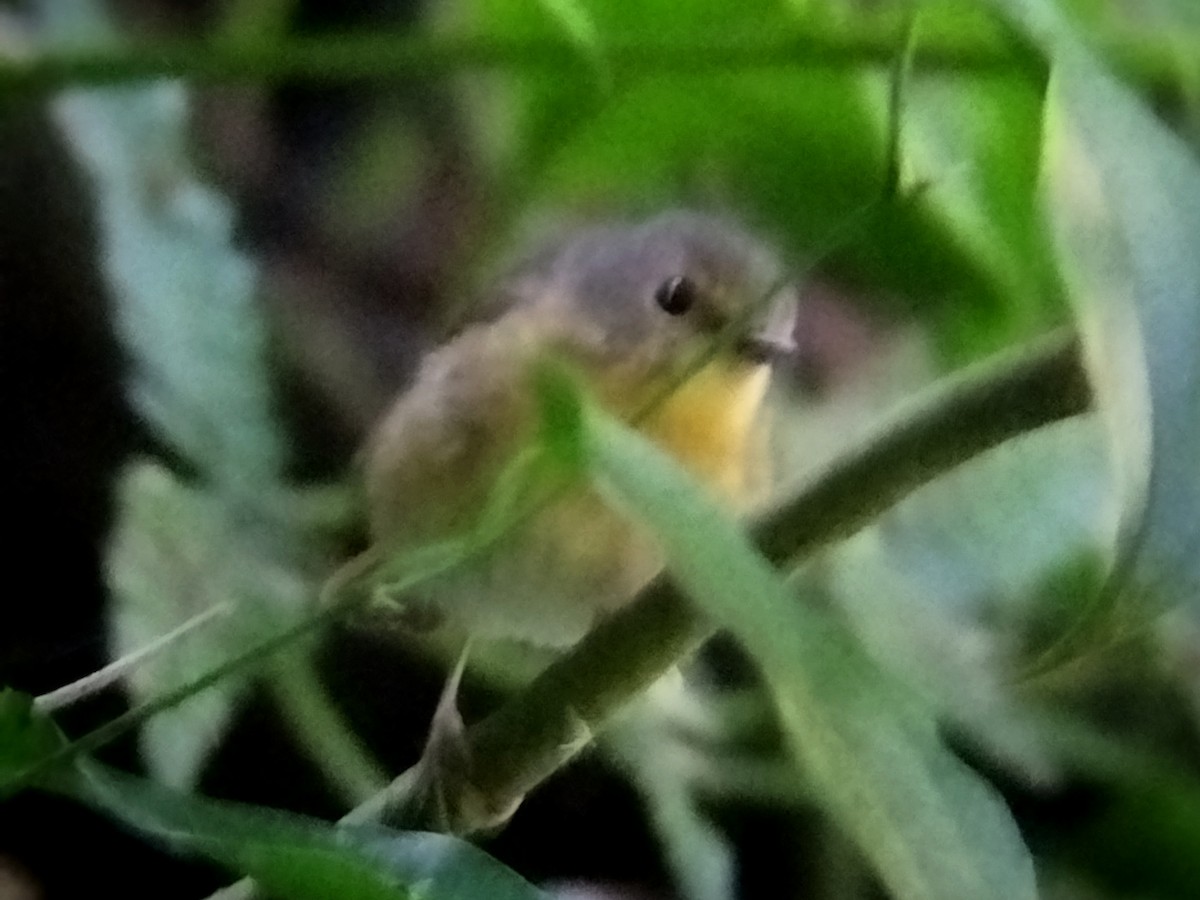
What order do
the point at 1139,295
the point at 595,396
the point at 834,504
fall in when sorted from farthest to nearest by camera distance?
1. the point at 595,396
2. the point at 834,504
3. the point at 1139,295

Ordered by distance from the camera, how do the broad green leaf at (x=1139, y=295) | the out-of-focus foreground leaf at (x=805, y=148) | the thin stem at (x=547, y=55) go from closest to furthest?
the broad green leaf at (x=1139, y=295), the thin stem at (x=547, y=55), the out-of-focus foreground leaf at (x=805, y=148)

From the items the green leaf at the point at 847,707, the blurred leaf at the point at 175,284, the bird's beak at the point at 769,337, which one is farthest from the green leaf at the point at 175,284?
the green leaf at the point at 847,707

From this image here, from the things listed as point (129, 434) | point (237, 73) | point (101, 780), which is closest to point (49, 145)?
point (129, 434)

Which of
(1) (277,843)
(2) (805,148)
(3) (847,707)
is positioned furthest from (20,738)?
(2) (805,148)

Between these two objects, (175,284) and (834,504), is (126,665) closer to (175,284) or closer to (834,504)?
(175,284)

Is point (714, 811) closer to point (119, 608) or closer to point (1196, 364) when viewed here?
point (119, 608)

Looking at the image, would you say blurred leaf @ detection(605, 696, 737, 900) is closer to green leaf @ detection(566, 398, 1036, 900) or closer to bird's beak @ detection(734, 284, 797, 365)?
bird's beak @ detection(734, 284, 797, 365)

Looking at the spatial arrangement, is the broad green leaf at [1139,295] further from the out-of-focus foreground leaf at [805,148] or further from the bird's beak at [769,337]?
the bird's beak at [769,337]
